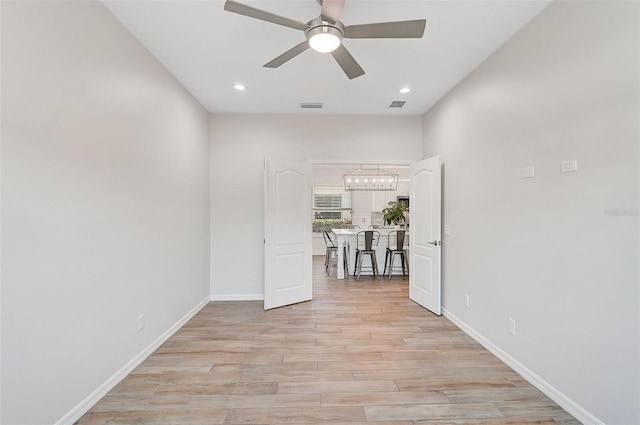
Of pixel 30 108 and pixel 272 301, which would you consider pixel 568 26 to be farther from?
pixel 272 301

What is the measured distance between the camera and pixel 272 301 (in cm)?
408

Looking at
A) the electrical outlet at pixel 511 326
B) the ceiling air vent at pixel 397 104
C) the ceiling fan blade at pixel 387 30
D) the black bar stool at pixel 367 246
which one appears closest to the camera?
the ceiling fan blade at pixel 387 30

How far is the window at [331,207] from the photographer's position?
31.7 feet

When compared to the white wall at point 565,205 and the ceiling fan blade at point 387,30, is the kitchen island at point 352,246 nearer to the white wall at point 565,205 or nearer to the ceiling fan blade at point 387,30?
the white wall at point 565,205

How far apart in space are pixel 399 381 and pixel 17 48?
A: 3.29 m

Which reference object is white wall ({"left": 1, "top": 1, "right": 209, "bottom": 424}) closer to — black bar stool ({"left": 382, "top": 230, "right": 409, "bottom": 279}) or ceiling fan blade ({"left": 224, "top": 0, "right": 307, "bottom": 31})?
ceiling fan blade ({"left": 224, "top": 0, "right": 307, "bottom": 31})

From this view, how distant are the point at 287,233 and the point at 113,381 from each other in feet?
8.19

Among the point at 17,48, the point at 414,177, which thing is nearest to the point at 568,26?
the point at 414,177

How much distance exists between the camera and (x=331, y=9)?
5.89ft

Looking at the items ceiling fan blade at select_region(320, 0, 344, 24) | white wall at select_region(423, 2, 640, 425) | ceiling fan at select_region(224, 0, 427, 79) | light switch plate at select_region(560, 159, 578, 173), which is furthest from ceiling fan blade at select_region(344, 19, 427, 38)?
light switch plate at select_region(560, 159, 578, 173)

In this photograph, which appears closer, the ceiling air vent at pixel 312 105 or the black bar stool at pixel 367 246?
the ceiling air vent at pixel 312 105

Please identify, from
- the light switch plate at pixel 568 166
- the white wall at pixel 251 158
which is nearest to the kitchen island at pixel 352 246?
the white wall at pixel 251 158

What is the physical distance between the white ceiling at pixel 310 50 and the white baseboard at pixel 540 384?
2.84m

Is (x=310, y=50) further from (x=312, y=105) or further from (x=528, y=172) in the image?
(x=528, y=172)
